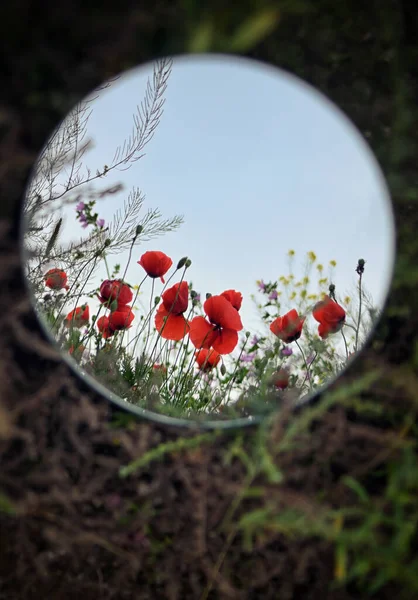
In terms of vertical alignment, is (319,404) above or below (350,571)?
above

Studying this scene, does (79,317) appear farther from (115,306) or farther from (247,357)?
(247,357)

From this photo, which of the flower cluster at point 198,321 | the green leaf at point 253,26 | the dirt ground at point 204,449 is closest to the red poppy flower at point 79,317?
the flower cluster at point 198,321

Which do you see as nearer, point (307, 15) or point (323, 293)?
point (307, 15)

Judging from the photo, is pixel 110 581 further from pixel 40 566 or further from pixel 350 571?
pixel 350 571

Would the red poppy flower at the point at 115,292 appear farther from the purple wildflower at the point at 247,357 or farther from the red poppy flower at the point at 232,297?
the purple wildflower at the point at 247,357

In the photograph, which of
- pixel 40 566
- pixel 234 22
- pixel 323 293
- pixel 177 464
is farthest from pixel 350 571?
pixel 323 293

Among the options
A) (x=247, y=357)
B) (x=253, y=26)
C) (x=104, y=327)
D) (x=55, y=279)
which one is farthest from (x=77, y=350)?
(x=253, y=26)
